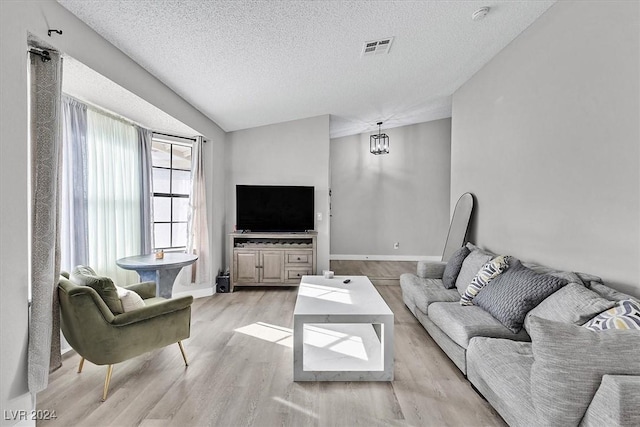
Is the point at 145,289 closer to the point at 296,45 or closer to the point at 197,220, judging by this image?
the point at 197,220

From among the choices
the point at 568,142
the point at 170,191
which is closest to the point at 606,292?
the point at 568,142

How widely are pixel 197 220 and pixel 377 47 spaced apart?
318 cm

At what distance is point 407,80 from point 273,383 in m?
3.86

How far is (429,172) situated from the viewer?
24.3 feet

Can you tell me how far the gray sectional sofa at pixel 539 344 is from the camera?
139 cm

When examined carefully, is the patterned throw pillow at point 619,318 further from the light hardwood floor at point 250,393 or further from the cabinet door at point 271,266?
the cabinet door at point 271,266

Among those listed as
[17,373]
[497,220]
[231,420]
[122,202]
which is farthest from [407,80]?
[17,373]

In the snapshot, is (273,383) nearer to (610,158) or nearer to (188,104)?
(610,158)

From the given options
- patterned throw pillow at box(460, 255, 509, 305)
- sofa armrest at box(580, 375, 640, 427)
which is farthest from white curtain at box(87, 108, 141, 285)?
sofa armrest at box(580, 375, 640, 427)

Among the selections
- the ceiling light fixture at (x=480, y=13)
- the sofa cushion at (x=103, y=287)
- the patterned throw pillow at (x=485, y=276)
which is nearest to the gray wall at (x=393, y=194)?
the patterned throw pillow at (x=485, y=276)

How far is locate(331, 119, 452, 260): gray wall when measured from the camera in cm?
739

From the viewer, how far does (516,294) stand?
8.07 feet

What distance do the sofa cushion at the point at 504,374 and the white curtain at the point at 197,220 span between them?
363 cm

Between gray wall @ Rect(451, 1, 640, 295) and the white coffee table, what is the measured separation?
1.57m
